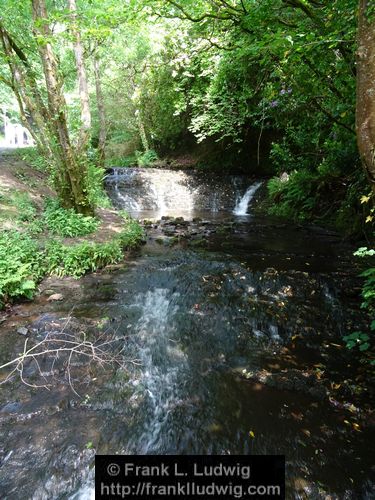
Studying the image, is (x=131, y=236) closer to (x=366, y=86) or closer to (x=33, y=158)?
(x=366, y=86)

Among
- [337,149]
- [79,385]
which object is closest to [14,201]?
[79,385]

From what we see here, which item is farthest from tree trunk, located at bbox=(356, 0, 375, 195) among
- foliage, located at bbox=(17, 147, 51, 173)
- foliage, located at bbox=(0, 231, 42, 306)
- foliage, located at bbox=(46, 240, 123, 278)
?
foliage, located at bbox=(17, 147, 51, 173)

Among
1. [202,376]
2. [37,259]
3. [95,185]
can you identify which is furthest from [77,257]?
[95,185]

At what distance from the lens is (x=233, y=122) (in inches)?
493

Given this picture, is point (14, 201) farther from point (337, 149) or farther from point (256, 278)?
point (337, 149)

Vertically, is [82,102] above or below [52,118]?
above

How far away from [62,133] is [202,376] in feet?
22.2

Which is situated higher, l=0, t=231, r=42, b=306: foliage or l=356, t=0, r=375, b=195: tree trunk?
l=356, t=0, r=375, b=195: tree trunk

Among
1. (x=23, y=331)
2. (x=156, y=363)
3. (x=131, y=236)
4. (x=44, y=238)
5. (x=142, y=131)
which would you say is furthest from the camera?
(x=142, y=131)

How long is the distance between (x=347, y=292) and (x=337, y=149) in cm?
572

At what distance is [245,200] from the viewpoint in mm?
13602

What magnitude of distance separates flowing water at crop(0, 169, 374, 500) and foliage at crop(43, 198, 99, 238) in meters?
1.74

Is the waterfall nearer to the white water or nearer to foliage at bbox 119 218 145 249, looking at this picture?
foliage at bbox 119 218 145 249

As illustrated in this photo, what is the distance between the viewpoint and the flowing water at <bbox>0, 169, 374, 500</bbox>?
2.72 meters
